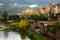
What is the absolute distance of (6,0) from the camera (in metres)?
64.8

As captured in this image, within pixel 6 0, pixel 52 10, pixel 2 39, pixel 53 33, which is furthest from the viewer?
pixel 6 0

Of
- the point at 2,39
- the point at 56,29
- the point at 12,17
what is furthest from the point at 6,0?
the point at 56,29

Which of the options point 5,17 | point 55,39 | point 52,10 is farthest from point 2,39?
point 5,17

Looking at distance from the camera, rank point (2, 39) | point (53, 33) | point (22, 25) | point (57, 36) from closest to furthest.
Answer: point (57, 36) < point (53, 33) < point (2, 39) < point (22, 25)

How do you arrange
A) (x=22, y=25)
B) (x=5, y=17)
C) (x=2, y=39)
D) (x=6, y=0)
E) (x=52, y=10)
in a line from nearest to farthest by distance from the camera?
(x=2, y=39) → (x=22, y=25) → (x=52, y=10) → (x=5, y=17) → (x=6, y=0)

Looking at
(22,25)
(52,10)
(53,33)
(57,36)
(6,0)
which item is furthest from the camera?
(6,0)

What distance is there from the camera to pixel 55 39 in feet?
40.0

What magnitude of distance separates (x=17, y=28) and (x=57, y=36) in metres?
11.1

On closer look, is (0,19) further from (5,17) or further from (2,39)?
(2,39)

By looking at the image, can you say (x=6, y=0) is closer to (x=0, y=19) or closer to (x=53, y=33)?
(x=0, y=19)

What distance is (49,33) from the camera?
13.4 metres

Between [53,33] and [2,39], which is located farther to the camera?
[2,39]

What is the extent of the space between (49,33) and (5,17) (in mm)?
18379

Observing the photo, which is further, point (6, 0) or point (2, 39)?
point (6, 0)
